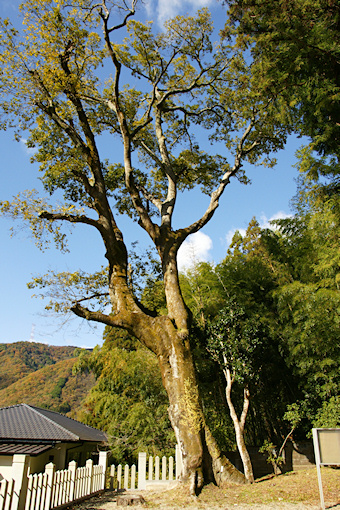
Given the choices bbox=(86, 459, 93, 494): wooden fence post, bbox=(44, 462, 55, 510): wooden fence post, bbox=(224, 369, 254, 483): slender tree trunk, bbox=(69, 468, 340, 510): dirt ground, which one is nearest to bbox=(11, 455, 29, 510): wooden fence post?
bbox=(44, 462, 55, 510): wooden fence post

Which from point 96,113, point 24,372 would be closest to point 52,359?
point 24,372

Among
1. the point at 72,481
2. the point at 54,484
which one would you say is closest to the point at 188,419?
the point at 54,484

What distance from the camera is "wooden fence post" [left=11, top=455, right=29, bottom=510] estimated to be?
410 cm

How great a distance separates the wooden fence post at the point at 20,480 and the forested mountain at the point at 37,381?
28.7 metres

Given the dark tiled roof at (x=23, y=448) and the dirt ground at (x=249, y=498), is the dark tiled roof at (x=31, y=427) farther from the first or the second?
the dirt ground at (x=249, y=498)

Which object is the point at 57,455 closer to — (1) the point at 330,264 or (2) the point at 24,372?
(1) the point at 330,264

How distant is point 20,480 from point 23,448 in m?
4.08

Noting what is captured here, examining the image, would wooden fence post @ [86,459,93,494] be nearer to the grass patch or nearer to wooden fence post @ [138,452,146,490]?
wooden fence post @ [138,452,146,490]

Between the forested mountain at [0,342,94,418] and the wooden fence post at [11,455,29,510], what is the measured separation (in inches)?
1131

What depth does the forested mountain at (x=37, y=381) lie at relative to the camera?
117 ft

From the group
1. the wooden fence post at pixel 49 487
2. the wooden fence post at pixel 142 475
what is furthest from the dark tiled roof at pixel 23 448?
the wooden fence post at pixel 49 487

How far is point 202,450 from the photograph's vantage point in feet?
17.0

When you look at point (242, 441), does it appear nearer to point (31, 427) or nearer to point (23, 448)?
point (23, 448)

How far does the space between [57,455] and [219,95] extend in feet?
35.8
